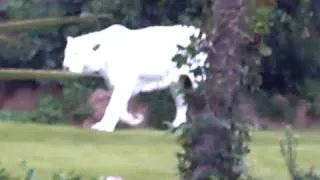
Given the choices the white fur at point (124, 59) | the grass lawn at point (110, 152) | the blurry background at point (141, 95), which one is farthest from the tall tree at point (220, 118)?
the blurry background at point (141, 95)

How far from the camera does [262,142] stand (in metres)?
8.12

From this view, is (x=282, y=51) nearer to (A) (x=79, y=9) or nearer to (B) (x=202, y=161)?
(A) (x=79, y=9)

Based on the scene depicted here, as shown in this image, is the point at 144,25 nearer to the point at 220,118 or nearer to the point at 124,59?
the point at 124,59

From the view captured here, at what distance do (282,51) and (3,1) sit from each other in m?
2.65

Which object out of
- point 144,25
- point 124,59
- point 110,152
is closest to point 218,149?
point 110,152

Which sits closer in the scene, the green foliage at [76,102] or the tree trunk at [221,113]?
the tree trunk at [221,113]

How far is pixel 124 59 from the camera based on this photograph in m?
9.11

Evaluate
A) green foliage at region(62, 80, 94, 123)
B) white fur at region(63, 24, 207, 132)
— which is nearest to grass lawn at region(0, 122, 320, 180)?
white fur at region(63, 24, 207, 132)

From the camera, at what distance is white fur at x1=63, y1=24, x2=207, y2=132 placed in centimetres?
912

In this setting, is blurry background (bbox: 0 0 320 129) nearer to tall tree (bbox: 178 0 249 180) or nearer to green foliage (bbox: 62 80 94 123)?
green foliage (bbox: 62 80 94 123)

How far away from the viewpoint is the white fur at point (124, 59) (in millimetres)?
9117

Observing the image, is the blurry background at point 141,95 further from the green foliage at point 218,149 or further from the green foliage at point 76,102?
the green foliage at point 218,149

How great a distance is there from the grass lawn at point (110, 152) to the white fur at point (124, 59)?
1.10 ft

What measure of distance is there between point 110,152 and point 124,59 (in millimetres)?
1877
